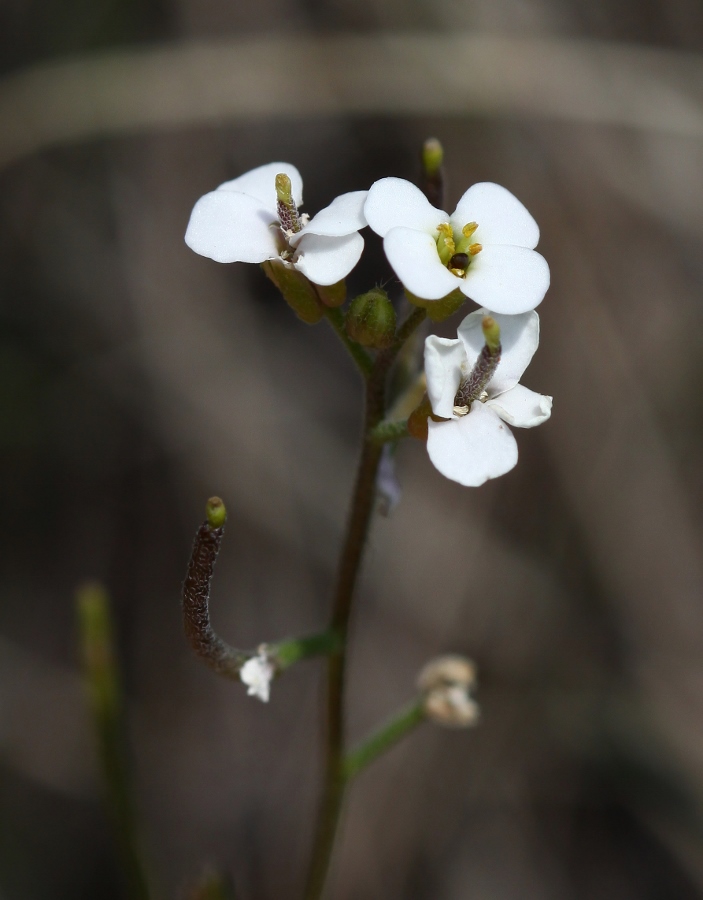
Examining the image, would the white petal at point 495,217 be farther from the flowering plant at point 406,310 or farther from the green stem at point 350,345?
the green stem at point 350,345

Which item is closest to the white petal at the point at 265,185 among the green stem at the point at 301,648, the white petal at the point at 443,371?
the white petal at the point at 443,371

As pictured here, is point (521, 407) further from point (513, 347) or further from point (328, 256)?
point (328, 256)

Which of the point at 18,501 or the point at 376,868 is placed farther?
the point at 18,501

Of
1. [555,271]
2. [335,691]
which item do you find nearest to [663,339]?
[555,271]

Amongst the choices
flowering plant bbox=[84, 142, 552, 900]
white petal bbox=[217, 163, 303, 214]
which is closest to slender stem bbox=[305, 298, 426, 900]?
flowering plant bbox=[84, 142, 552, 900]

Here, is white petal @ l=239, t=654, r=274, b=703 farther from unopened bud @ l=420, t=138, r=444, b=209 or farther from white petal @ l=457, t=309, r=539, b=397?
unopened bud @ l=420, t=138, r=444, b=209

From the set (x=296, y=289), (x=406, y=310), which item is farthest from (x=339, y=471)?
(x=296, y=289)

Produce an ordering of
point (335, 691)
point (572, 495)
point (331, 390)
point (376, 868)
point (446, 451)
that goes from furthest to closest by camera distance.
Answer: point (331, 390), point (572, 495), point (376, 868), point (335, 691), point (446, 451)

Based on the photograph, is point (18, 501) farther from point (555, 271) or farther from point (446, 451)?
point (446, 451)
